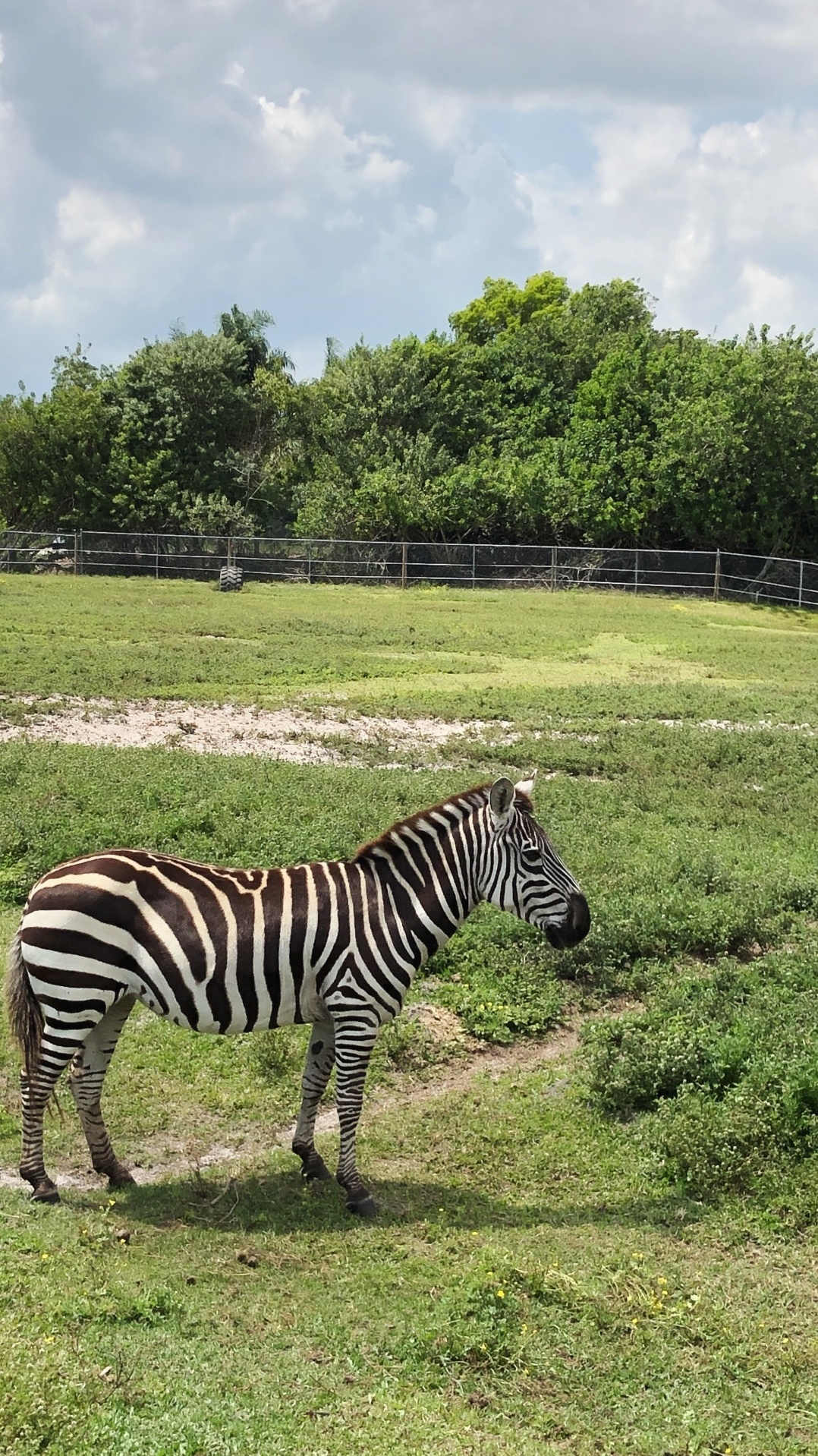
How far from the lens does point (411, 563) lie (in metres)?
41.6

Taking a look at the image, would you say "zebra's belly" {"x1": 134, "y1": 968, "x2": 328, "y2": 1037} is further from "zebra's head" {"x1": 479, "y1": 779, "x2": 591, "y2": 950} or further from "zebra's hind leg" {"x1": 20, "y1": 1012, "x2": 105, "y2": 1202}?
"zebra's head" {"x1": 479, "y1": 779, "x2": 591, "y2": 950}

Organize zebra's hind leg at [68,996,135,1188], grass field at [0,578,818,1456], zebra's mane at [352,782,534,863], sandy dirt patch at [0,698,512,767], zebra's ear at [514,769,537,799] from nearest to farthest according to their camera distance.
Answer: grass field at [0,578,818,1456]
zebra's hind leg at [68,996,135,1188]
zebra's mane at [352,782,534,863]
zebra's ear at [514,769,537,799]
sandy dirt patch at [0,698,512,767]

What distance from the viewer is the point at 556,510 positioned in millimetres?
43500

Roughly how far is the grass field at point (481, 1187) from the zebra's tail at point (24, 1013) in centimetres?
67

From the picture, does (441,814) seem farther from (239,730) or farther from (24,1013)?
(239,730)

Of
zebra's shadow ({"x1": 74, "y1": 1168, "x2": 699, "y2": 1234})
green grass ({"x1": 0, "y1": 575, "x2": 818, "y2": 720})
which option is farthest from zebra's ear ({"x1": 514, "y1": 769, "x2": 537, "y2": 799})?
green grass ({"x1": 0, "y1": 575, "x2": 818, "y2": 720})

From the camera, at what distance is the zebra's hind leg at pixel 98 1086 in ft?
20.9

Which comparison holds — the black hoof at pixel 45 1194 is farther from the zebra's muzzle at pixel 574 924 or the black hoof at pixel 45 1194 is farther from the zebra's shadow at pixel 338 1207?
the zebra's muzzle at pixel 574 924

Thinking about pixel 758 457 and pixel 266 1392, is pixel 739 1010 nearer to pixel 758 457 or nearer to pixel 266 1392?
pixel 266 1392

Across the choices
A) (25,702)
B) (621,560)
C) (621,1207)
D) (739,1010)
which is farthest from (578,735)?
(621,560)

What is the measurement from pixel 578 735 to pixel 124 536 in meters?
29.0

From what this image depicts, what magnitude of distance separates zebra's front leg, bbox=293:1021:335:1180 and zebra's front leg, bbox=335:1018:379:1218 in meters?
0.24

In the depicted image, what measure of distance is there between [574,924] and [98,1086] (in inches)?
104

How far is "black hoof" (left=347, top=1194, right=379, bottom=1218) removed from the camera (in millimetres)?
6191
